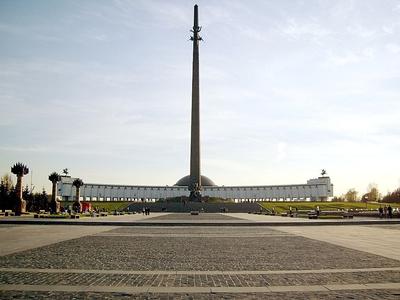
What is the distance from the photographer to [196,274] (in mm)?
9195

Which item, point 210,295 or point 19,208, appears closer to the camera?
point 210,295

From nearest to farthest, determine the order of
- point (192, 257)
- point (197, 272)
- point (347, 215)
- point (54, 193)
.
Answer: point (197, 272), point (192, 257), point (347, 215), point (54, 193)

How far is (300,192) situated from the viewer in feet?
579

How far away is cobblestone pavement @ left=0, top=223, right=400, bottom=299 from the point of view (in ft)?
23.5

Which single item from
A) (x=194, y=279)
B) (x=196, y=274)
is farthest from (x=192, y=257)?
(x=194, y=279)

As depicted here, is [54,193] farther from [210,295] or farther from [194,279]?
[210,295]

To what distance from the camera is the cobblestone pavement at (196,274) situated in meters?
7.16

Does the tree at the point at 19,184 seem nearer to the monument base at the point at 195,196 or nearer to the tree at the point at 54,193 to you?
the tree at the point at 54,193

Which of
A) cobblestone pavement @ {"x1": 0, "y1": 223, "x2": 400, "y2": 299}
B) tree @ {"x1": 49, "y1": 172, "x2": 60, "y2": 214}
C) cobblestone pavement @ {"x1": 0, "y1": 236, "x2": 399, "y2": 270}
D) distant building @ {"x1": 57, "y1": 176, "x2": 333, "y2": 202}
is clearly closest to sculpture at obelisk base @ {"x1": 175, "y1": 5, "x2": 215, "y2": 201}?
tree @ {"x1": 49, "y1": 172, "x2": 60, "y2": 214}

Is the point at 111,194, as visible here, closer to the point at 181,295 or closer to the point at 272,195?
the point at 272,195

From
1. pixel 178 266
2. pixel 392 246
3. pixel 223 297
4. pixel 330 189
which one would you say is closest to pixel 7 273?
pixel 178 266

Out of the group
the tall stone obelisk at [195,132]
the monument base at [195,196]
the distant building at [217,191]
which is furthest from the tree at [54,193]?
the distant building at [217,191]

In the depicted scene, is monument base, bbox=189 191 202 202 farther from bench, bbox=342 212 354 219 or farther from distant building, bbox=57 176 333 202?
distant building, bbox=57 176 333 202

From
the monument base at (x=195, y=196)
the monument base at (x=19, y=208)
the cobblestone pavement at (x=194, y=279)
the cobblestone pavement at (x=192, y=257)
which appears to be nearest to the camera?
the cobblestone pavement at (x=194, y=279)
